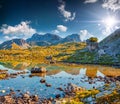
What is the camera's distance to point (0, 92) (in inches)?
2788

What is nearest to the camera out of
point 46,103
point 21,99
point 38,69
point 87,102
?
Answer: point 87,102

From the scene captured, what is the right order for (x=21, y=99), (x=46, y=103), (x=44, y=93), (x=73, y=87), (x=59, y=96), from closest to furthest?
(x=46, y=103) < (x=21, y=99) < (x=59, y=96) < (x=44, y=93) < (x=73, y=87)

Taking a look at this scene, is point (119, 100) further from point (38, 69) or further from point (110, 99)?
point (38, 69)

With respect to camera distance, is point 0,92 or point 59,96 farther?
point 0,92

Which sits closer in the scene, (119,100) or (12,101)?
(119,100)

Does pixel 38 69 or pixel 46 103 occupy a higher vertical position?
pixel 38 69

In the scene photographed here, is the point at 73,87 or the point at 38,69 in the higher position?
the point at 38,69

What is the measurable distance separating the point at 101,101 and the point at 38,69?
88536mm

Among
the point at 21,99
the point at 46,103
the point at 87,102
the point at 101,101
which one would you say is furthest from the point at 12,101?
the point at 101,101

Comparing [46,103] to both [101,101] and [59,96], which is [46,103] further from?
[101,101]

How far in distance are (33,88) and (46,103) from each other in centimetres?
2381

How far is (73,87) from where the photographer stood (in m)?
74.9

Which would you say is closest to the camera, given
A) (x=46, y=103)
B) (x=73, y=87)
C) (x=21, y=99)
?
(x=46, y=103)

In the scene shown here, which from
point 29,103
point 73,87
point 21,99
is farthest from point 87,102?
point 73,87
